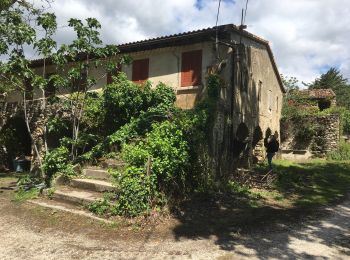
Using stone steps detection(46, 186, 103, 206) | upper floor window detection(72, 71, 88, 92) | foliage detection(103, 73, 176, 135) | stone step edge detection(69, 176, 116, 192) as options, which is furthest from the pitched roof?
stone steps detection(46, 186, 103, 206)

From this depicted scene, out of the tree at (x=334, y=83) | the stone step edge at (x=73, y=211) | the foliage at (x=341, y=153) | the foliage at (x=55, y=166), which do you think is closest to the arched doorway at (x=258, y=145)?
the foliage at (x=341, y=153)

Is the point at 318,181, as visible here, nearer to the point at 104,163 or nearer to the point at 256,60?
the point at 256,60

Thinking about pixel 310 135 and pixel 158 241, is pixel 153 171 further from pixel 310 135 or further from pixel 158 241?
pixel 310 135

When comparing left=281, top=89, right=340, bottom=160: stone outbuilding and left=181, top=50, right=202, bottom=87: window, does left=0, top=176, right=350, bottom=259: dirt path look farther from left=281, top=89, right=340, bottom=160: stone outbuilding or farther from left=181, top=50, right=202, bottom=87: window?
left=281, top=89, right=340, bottom=160: stone outbuilding

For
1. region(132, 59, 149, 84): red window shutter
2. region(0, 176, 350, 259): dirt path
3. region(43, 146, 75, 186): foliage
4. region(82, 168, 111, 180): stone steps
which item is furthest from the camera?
region(132, 59, 149, 84): red window shutter

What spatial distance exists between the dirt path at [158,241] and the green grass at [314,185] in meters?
2.61

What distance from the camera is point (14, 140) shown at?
19.3 m

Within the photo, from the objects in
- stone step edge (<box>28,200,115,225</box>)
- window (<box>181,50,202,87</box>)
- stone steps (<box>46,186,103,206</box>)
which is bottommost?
stone step edge (<box>28,200,115,225</box>)

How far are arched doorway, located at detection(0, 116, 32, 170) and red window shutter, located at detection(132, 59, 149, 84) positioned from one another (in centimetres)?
583

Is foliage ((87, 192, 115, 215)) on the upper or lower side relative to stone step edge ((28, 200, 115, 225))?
upper

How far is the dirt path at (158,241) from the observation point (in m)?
6.59

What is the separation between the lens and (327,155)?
2347 centimetres

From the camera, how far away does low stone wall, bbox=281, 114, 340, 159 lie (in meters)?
24.1

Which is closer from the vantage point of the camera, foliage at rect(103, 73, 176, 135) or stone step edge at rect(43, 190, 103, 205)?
stone step edge at rect(43, 190, 103, 205)
